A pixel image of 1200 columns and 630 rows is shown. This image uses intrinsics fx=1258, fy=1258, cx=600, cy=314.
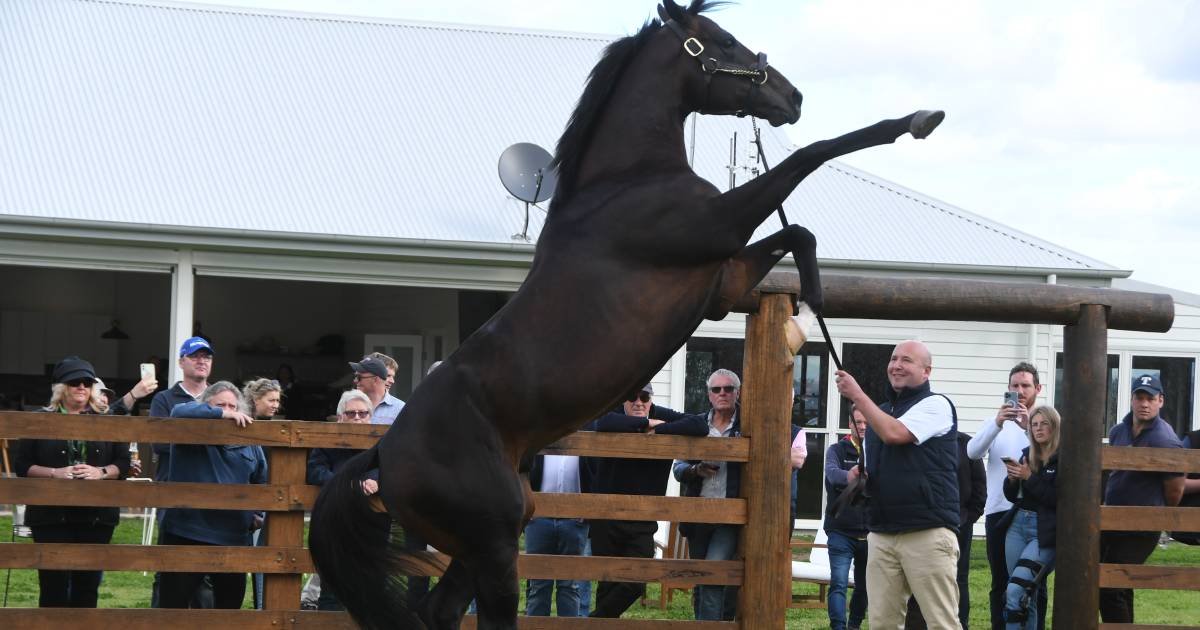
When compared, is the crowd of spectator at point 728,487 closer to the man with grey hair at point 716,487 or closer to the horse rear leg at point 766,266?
the man with grey hair at point 716,487

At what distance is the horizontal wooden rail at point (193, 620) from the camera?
5129 mm

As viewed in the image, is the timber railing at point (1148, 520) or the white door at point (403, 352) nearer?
the timber railing at point (1148, 520)

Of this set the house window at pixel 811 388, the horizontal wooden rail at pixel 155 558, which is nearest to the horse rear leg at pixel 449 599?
the horizontal wooden rail at pixel 155 558

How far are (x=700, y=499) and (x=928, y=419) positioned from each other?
3.90 ft

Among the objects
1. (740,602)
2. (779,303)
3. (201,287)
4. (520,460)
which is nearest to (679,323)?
(520,460)

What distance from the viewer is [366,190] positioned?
14.2 metres

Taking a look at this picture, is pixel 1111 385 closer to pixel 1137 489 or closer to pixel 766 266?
pixel 1137 489

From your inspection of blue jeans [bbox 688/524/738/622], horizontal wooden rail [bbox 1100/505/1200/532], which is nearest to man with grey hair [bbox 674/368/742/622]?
blue jeans [bbox 688/524/738/622]

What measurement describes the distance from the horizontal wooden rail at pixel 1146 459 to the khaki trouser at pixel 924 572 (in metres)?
0.80

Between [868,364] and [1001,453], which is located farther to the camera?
[868,364]

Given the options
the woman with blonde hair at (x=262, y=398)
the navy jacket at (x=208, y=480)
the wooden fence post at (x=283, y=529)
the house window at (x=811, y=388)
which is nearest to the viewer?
the wooden fence post at (x=283, y=529)

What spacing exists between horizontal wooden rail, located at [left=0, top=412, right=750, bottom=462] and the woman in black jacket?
2.23 meters

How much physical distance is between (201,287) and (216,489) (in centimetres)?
1471

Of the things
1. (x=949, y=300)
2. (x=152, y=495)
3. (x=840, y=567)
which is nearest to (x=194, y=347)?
(x=152, y=495)
